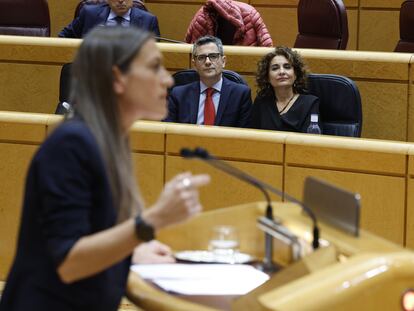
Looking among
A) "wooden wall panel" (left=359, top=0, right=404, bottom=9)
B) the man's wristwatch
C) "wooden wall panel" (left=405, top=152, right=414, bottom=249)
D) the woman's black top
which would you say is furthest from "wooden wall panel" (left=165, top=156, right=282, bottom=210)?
"wooden wall panel" (left=359, top=0, right=404, bottom=9)

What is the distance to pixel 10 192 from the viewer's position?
363cm

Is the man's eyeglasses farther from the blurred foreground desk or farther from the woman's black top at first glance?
the blurred foreground desk

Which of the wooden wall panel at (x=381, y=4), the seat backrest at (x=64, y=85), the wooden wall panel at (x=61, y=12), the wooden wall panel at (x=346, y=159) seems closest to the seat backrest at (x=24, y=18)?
the wooden wall panel at (x=61, y=12)

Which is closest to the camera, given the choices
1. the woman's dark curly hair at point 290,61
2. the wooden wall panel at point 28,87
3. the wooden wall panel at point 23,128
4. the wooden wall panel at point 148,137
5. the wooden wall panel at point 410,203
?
the wooden wall panel at point 410,203

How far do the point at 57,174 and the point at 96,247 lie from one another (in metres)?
0.12

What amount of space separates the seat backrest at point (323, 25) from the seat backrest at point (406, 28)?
1.11ft

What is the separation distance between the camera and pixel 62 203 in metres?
1.38

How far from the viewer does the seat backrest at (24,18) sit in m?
5.38

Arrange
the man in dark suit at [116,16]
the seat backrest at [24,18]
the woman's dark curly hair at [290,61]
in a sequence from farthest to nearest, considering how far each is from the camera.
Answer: the seat backrest at [24,18] → the man in dark suit at [116,16] → the woman's dark curly hair at [290,61]

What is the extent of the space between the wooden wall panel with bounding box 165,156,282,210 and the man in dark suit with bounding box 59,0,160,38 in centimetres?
166

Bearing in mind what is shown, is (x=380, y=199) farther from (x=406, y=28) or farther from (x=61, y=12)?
(x=61, y=12)

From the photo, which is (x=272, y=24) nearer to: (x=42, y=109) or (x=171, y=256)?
(x=42, y=109)

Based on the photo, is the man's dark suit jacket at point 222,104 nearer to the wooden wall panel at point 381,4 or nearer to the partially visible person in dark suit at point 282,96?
the partially visible person in dark suit at point 282,96

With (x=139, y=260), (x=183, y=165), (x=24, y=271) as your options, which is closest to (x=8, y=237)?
(x=183, y=165)
